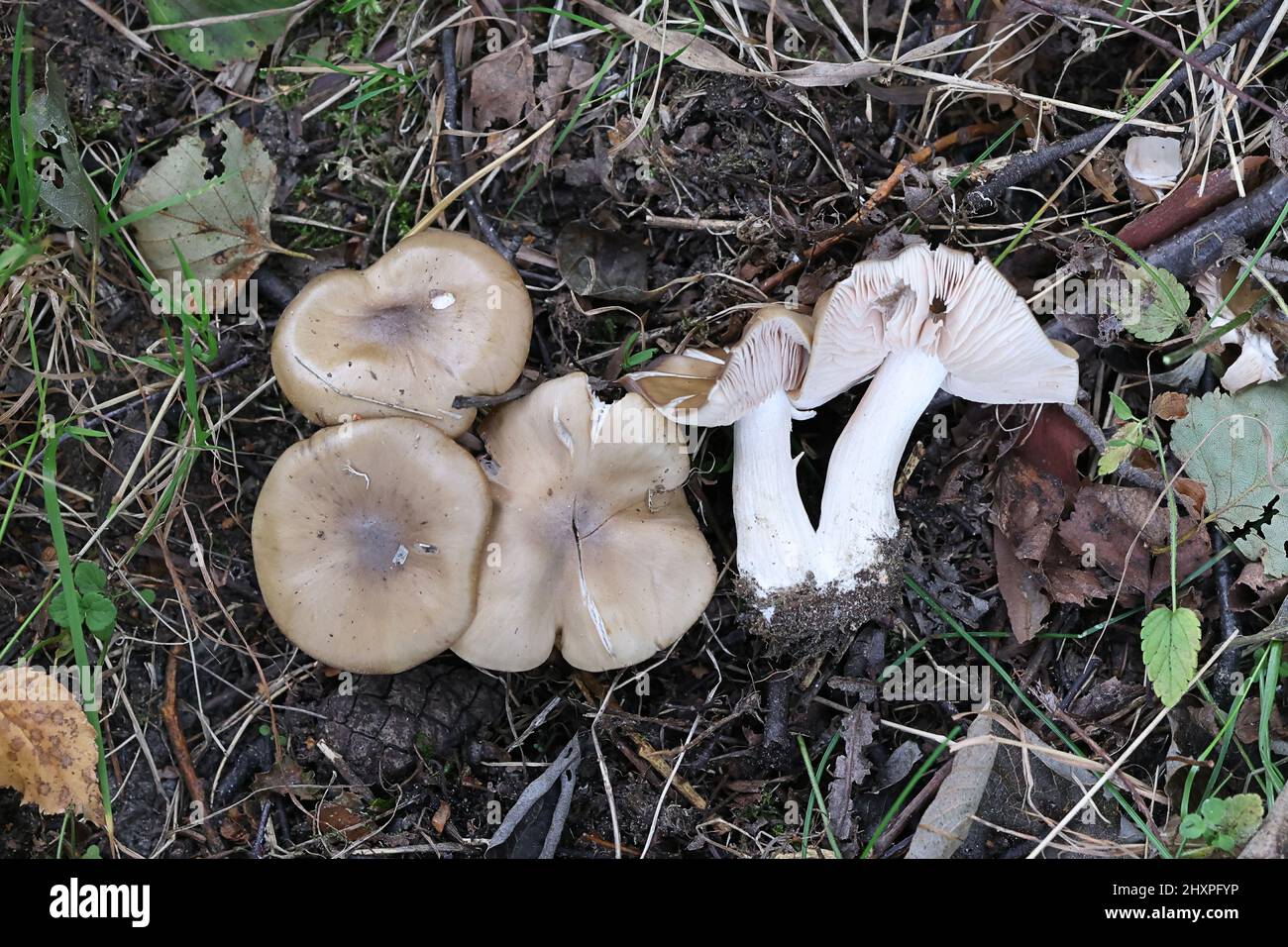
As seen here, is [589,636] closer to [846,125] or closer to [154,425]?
[154,425]

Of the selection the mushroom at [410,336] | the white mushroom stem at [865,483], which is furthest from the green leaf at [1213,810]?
the mushroom at [410,336]

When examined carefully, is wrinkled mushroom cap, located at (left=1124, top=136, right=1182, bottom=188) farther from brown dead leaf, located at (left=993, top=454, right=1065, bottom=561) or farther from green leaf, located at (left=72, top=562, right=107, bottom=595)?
green leaf, located at (left=72, top=562, right=107, bottom=595)

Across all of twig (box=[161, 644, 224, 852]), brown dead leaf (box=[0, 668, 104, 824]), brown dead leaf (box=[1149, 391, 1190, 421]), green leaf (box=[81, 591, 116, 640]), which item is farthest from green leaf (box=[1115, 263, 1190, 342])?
brown dead leaf (box=[0, 668, 104, 824])

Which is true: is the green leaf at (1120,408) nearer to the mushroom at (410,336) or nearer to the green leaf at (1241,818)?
the green leaf at (1241,818)

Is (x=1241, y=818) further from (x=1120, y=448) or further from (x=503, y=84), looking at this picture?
(x=503, y=84)

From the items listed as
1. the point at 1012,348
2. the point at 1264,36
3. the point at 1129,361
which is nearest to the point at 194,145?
the point at 1012,348

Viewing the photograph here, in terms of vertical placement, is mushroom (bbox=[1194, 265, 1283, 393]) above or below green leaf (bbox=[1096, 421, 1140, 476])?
above

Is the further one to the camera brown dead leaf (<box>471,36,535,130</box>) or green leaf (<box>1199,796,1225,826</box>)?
brown dead leaf (<box>471,36,535,130</box>)
